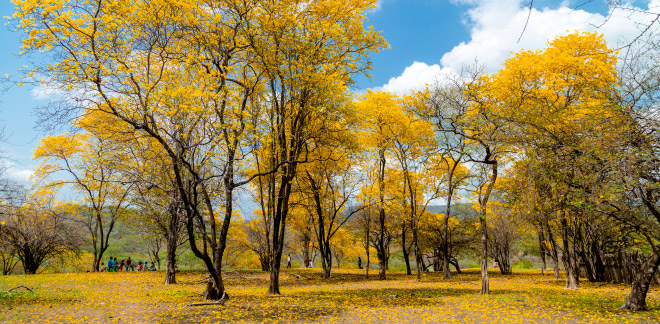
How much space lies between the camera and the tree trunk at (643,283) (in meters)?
8.88

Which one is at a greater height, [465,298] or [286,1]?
[286,1]

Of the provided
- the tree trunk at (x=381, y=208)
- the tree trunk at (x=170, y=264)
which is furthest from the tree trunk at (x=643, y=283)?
the tree trunk at (x=170, y=264)

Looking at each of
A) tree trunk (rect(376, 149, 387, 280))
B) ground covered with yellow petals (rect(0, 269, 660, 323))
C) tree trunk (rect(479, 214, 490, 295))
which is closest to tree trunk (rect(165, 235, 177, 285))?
ground covered with yellow petals (rect(0, 269, 660, 323))

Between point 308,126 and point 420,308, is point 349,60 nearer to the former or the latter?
point 308,126

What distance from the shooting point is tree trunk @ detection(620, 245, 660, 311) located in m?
8.88

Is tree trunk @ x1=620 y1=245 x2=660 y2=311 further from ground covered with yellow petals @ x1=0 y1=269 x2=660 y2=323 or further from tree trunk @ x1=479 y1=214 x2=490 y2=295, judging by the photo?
tree trunk @ x1=479 y1=214 x2=490 y2=295

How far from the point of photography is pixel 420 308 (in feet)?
34.4

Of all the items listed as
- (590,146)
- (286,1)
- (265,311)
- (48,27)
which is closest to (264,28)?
(286,1)

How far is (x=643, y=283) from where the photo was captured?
360 inches

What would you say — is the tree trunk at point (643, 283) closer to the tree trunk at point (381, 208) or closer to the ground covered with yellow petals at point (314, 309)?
the ground covered with yellow petals at point (314, 309)

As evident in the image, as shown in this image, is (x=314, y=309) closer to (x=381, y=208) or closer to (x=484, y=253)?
(x=484, y=253)

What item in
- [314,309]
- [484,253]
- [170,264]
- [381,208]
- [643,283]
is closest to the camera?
[643,283]

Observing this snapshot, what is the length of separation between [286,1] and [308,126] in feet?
16.5

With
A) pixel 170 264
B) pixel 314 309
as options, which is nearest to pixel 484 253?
pixel 314 309
